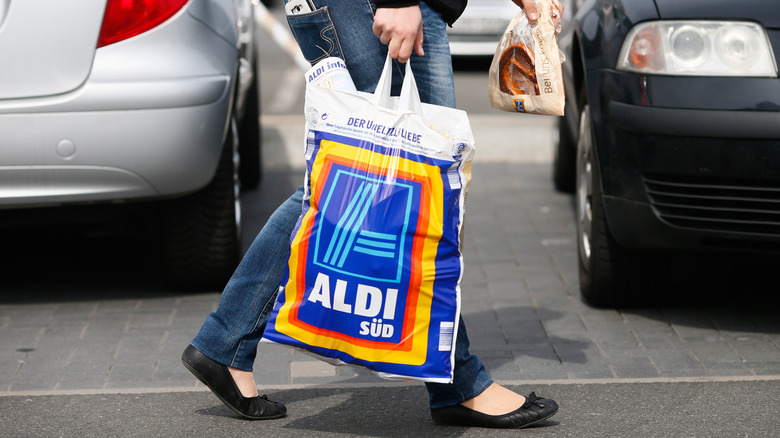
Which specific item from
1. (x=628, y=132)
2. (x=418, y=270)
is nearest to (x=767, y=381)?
(x=628, y=132)

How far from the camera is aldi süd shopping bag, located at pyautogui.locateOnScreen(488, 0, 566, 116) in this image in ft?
10.1

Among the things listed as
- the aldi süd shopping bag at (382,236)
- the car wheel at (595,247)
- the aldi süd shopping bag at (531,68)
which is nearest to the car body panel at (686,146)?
the car wheel at (595,247)

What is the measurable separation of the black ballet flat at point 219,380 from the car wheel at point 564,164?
3.38 meters

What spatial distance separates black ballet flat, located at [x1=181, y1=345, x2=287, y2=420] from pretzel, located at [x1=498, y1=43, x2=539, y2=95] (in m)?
1.06

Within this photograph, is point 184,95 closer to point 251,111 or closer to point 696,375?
point 696,375

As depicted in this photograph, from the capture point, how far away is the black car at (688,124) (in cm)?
362

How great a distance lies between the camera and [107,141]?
3.90 metres

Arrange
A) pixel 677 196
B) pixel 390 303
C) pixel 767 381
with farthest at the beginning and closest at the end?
pixel 677 196, pixel 767 381, pixel 390 303

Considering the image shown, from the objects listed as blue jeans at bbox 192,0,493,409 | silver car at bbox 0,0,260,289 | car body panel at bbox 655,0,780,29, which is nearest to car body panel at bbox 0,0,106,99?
silver car at bbox 0,0,260,289

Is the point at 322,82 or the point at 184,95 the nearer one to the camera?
the point at 322,82

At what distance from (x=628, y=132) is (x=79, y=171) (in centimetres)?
179

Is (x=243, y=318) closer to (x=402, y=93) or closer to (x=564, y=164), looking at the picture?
(x=402, y=93)

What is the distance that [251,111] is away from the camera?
639 cm

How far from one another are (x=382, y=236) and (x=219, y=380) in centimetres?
66
